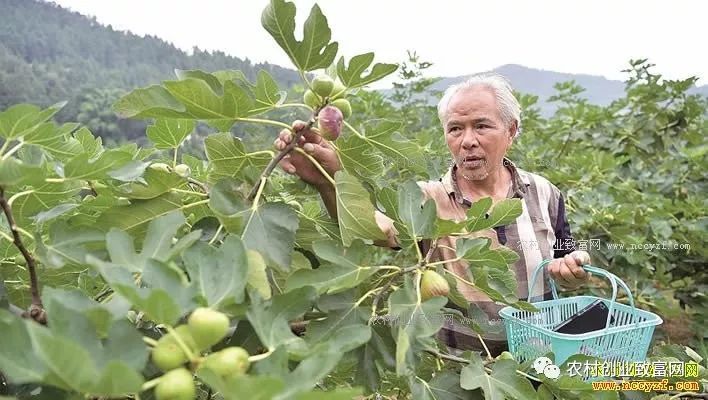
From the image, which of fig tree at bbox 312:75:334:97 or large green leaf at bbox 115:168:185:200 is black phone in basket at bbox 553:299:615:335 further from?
large green leaf at bbox 115:168:185:200

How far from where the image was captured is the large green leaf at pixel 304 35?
0.92 metres

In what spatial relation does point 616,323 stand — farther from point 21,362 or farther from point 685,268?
point 685,268

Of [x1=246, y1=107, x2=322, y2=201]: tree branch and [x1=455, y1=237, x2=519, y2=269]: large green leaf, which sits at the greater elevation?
[x1=246, y1=107, x2=322, y2=201]: tree branch

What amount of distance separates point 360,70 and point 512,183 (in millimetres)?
1123

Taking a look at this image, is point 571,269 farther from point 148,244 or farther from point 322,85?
point 148,244

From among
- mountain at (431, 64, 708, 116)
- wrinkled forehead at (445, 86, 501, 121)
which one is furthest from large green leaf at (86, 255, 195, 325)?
mountain at (431, 64, 708, 116)

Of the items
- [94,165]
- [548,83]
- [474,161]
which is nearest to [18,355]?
[94,165]

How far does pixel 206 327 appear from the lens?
59cm

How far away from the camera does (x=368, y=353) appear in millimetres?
938

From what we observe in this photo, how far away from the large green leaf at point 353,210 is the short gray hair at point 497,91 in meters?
0.99

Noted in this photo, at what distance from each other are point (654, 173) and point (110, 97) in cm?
1113

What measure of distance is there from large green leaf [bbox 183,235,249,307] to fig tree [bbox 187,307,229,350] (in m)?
0.06

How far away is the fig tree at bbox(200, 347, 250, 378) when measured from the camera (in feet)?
1.90

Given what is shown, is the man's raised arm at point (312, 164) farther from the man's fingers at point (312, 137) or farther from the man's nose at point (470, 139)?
the man's nose at point (470, 139)
